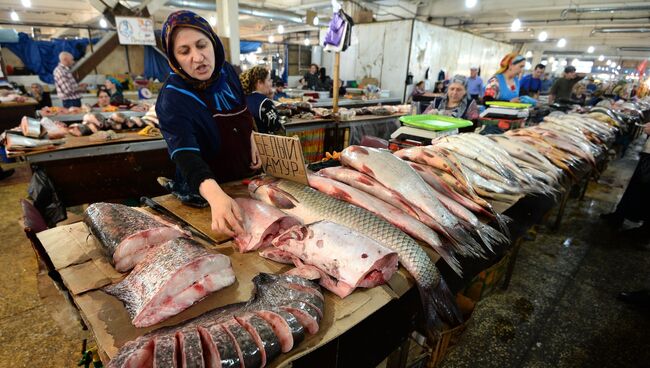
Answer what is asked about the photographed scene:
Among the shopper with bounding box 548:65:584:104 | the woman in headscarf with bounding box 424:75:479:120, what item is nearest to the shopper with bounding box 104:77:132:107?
the woman in headscarf with bounding box 424:75:479:120

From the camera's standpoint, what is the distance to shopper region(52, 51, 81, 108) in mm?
7836

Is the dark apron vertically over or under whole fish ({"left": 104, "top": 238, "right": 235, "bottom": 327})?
over

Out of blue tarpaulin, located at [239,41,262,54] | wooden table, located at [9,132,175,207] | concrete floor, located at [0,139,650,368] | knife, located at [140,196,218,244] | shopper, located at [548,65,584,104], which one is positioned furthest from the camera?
blue tarpaulin, located at [239,41,262,54]

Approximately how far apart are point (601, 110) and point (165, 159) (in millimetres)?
8361

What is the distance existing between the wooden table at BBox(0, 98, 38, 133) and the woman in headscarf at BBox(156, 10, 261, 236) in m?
7.73

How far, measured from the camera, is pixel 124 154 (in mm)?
4289

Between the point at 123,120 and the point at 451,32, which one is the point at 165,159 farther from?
the point at 451,32

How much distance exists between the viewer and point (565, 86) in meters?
10.2

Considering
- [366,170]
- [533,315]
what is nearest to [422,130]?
[366,170]

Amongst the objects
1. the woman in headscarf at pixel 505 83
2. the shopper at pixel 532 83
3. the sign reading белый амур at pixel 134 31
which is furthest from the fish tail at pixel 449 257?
the shopper at pixel 532 83

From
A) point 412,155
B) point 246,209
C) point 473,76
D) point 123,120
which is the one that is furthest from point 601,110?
point 123,120

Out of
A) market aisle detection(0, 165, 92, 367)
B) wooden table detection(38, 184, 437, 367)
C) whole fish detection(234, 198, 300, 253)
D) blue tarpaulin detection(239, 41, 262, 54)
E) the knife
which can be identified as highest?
blue tarpaulin detection(239, 41, 262, 54)

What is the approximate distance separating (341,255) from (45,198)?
4040 millimetres

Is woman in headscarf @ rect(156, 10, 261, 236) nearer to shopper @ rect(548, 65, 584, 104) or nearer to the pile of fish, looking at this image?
the pile of fish
